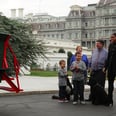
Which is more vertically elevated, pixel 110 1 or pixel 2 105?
pixel 110 1

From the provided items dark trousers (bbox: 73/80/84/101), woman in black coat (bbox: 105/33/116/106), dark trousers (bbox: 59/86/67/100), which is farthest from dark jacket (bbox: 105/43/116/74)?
dark trousers (bbox: 59/86/67/100)

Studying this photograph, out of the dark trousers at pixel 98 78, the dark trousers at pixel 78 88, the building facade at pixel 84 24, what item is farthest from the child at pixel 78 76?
the building facade at pixel 84 24

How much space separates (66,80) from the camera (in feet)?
40.9

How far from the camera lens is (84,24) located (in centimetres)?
15238

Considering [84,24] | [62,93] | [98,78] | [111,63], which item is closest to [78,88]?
[98,78]

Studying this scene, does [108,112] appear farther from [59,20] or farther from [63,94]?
[59,20]

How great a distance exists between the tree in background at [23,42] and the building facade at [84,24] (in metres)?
115

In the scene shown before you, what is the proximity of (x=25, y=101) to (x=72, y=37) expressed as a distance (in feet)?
455

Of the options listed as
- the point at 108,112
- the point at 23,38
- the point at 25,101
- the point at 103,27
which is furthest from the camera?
the point at 103,27

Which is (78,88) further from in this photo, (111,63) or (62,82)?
(111,63)

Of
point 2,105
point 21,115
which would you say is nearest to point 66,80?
point 2,105

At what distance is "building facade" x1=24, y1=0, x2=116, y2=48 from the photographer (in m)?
144

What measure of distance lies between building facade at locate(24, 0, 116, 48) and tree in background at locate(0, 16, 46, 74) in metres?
115

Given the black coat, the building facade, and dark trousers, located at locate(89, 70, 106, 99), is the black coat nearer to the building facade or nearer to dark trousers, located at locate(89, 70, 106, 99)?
dark trousers, located at locate(89, 70, 106, 99)
